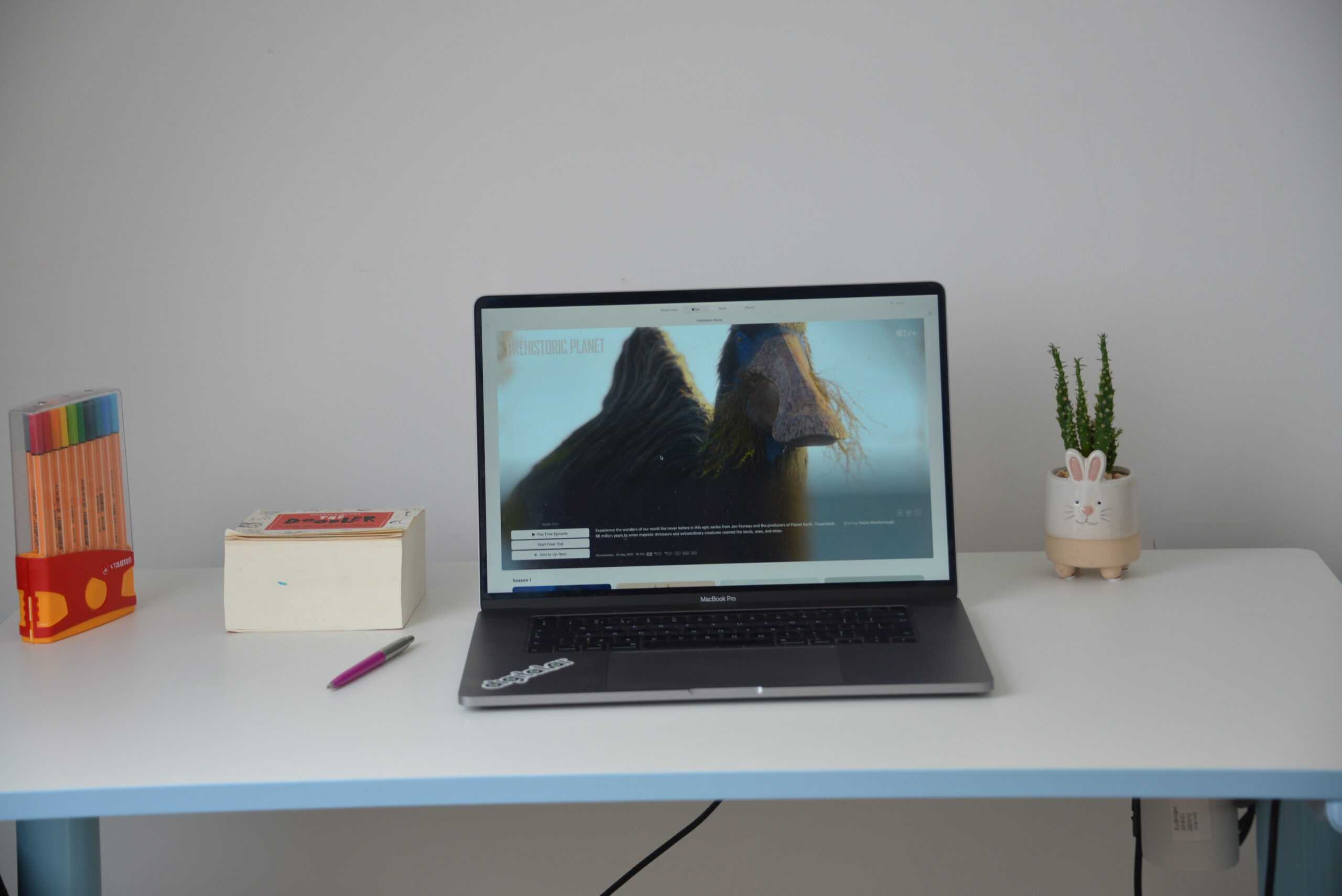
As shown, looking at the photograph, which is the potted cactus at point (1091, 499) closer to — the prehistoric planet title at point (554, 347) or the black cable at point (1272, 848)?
the black cable at point (1272, 848)

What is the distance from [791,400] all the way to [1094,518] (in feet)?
1.17

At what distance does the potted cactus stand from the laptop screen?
15 centimetres

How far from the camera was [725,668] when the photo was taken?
2.91ft

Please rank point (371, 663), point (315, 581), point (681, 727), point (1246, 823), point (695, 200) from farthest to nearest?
point (695, 200), point (1246, 823), point (315, 581), point (371, 663), point (681, 727)

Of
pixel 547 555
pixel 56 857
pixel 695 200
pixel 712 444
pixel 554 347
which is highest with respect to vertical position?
pixel 695 200

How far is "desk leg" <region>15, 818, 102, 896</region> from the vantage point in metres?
0.87

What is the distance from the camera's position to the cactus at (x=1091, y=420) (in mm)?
1110

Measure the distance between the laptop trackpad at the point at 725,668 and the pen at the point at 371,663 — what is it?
0.22 meters

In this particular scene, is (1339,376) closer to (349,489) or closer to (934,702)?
(934,702)

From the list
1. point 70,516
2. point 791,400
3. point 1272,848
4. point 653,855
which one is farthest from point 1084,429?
point 70,516

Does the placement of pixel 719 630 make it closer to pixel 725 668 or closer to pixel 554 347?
pixel 725 668

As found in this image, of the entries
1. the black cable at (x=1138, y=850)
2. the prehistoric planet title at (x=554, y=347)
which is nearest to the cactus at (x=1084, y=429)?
the black cable at (x=1138, y=850)

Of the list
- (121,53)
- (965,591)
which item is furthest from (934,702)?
(121,53)

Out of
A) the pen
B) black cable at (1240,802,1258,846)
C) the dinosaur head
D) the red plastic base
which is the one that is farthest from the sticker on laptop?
black cable at (1240,802,1258,846)
